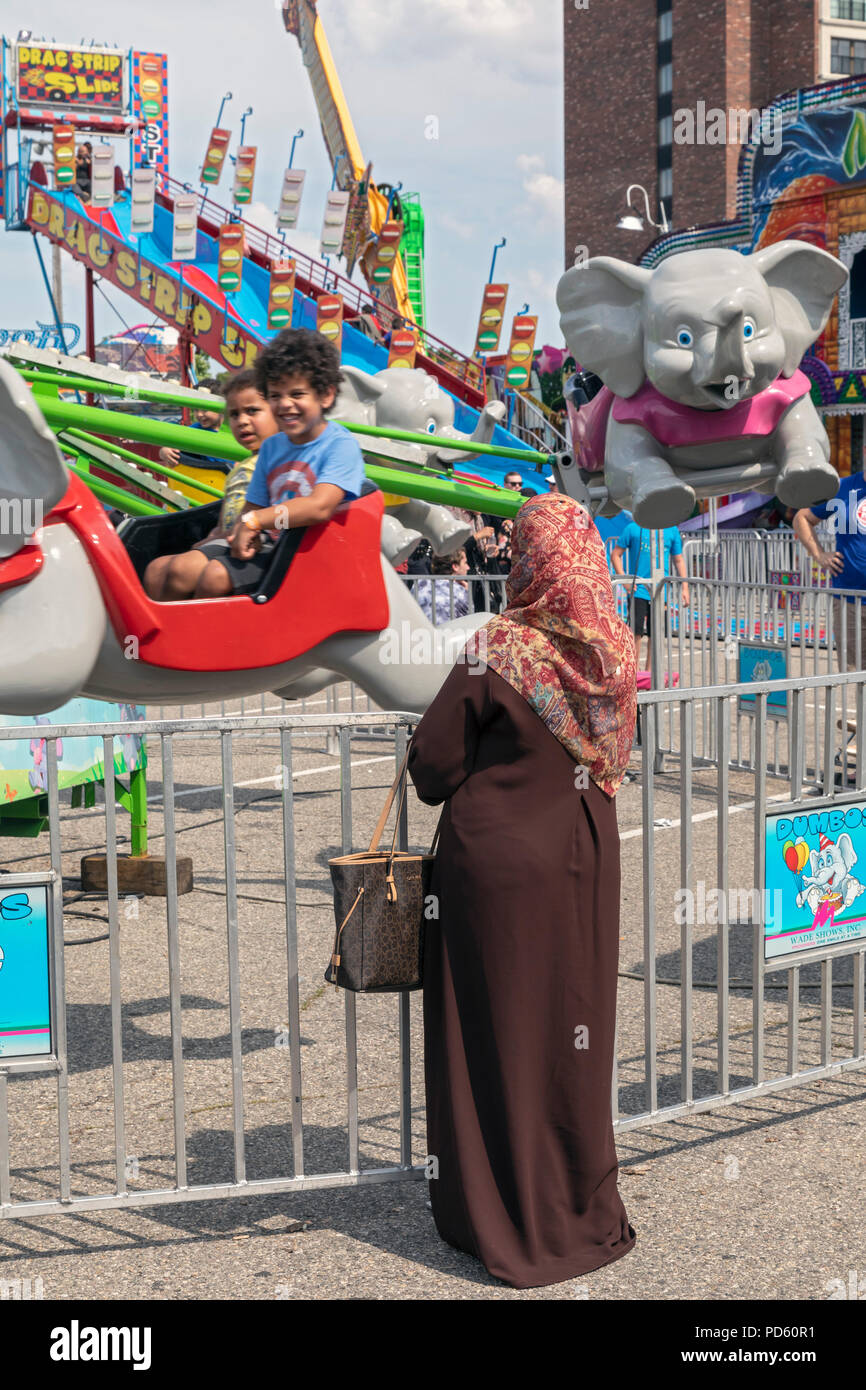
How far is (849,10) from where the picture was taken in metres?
44.8

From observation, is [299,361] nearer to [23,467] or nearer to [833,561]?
[23,467]

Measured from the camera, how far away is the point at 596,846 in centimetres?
332

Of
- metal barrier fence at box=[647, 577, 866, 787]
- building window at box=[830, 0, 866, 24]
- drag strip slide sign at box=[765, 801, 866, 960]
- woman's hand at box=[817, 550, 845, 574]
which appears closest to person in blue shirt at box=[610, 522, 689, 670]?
metal barrier fence at box=[647, 577, 866, 787]

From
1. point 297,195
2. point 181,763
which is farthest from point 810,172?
point 181,763

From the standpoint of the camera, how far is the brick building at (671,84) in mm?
44094

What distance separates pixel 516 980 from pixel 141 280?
1913cm

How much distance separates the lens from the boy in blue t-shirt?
12.2 feet

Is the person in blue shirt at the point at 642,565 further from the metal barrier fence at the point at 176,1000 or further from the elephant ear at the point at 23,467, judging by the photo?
the elephant ear at the point at 23,467

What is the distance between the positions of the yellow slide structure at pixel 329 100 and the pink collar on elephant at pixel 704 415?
62.4ft

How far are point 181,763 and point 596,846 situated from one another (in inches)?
295

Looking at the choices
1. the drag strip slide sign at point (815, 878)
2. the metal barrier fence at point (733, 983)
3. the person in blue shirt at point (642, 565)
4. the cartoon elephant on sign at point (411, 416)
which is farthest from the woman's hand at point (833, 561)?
the drag strip slide sign at point (815, 878)

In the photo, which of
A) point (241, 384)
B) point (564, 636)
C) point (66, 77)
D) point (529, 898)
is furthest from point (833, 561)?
point (66, 77)

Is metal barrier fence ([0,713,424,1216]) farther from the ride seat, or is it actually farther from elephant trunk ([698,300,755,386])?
elephant trunk ([698,300,755,386])
